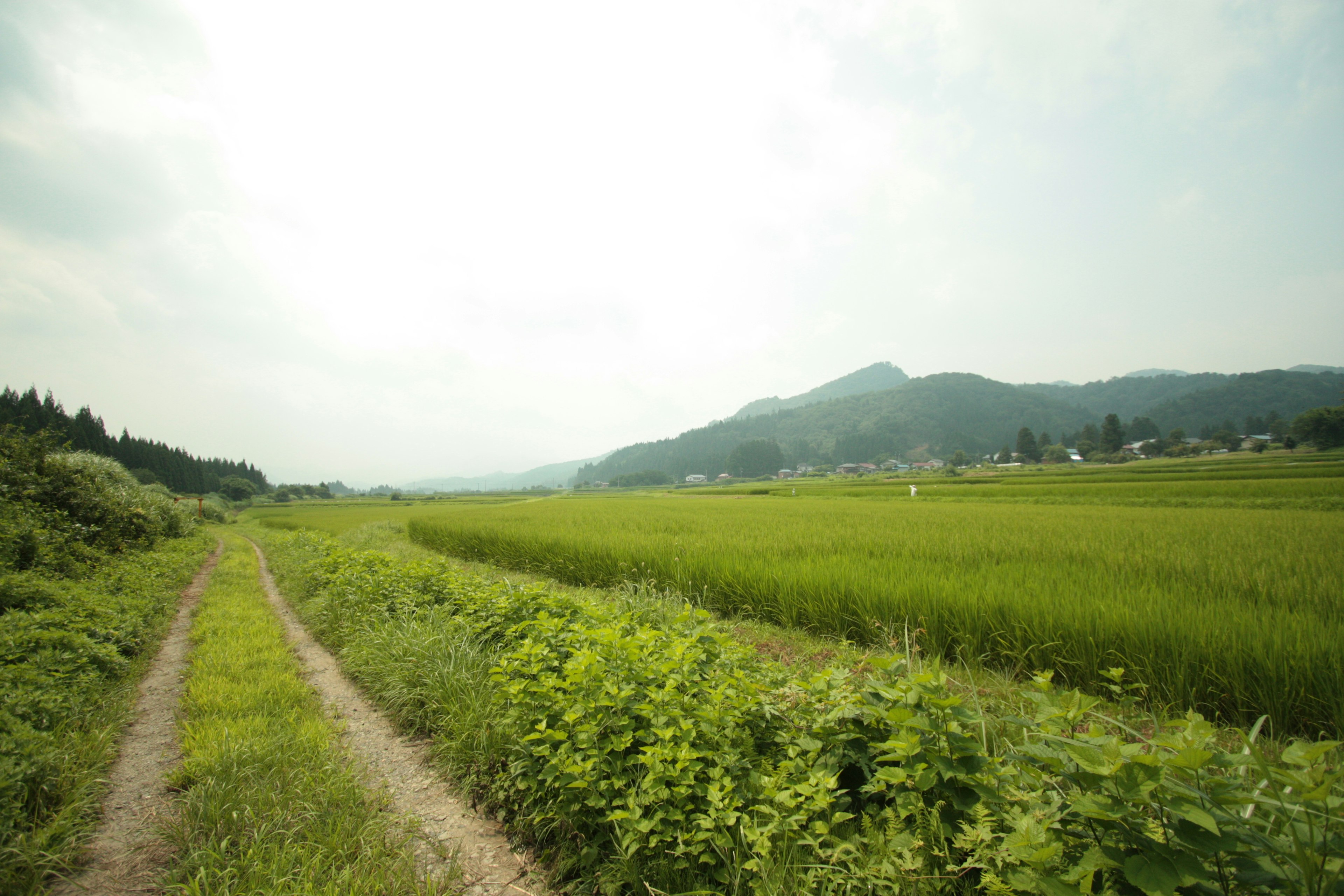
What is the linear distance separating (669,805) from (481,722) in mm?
2041

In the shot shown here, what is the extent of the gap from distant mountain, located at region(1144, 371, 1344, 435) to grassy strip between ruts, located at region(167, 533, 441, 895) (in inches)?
4541

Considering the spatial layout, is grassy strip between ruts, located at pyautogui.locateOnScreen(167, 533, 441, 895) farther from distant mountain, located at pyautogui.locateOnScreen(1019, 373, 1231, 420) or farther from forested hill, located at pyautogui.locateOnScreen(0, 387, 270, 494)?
distant mountain, located at pyautogui.locateOnScreen(1019, 373, 1231, 420)

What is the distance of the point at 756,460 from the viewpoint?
123 m

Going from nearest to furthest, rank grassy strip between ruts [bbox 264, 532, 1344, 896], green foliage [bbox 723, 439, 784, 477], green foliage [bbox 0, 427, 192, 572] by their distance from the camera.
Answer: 1. grassy strip between ruts [bbox 264, 532, 1344, 896]
2. green foliage [bbox 0, 427, 192, 572]
3. green foliage [bbox 723, 439, 784, 477]

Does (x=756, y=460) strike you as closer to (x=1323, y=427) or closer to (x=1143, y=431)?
(x=1143, y=431)

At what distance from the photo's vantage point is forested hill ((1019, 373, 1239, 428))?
12512cm

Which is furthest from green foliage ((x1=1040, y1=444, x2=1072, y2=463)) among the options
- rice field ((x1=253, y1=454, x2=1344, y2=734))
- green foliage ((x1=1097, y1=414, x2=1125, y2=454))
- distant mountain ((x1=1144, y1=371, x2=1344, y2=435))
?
rice field ((x1=253, y1=454, x2=1344, y2=734))

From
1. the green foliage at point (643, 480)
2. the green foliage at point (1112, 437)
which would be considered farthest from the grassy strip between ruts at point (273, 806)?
the green foliage at point (643, 480)

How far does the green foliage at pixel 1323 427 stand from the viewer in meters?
34.1

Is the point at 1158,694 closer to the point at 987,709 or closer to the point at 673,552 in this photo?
the point at 987,709

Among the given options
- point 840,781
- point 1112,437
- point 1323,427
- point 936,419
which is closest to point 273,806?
point 840,781

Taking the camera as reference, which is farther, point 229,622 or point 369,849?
point 229,622

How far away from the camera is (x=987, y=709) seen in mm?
3504

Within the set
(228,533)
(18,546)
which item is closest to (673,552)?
(18,546)
